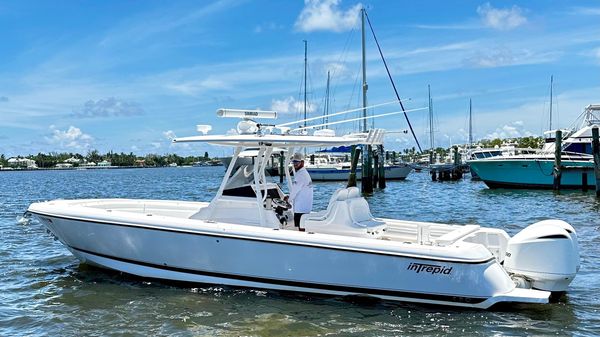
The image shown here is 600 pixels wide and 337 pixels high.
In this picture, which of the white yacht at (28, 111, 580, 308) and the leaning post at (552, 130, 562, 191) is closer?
the white yacht at (28, 111, 580, 308)

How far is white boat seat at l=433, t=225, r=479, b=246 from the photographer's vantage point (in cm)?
849

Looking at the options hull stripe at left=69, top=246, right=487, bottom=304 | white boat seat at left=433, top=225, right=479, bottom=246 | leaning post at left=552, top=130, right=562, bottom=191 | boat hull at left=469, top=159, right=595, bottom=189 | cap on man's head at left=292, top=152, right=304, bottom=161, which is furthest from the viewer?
boat hull at left=469, top=159, right=595, bottom=189

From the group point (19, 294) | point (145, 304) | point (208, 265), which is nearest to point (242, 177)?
point (208, 265)

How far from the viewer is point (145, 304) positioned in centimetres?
880

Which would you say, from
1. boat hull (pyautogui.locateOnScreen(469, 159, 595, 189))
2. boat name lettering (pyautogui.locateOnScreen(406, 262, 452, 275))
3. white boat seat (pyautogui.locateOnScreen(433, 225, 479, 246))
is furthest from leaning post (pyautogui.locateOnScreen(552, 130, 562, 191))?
boat name lettering (pyautogui.locateOnScreen(406, 262, 452, 275))

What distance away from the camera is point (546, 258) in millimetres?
8156

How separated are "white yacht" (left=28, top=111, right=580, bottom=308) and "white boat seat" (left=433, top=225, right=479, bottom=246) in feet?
0.08

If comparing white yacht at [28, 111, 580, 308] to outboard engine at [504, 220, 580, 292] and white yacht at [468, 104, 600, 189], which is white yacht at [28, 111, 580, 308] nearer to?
outboard engine at [504, 220, 580, 292]

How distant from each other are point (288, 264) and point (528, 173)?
91.4ft

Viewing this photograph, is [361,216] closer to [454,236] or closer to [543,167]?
[454,236]

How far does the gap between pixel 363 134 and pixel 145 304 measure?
14.1 ft

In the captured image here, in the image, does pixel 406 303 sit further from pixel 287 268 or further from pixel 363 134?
pixel 363 134

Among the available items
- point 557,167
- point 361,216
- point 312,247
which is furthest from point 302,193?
point 557,167

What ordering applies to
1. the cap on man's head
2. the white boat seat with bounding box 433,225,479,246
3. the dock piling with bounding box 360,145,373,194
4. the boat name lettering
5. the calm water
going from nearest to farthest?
the calm water < the boat name lettering < the white boat seat with bounding box 433,225,479,246 < the cap on man's head < the dock piling with bounding box 360,145,373,194
